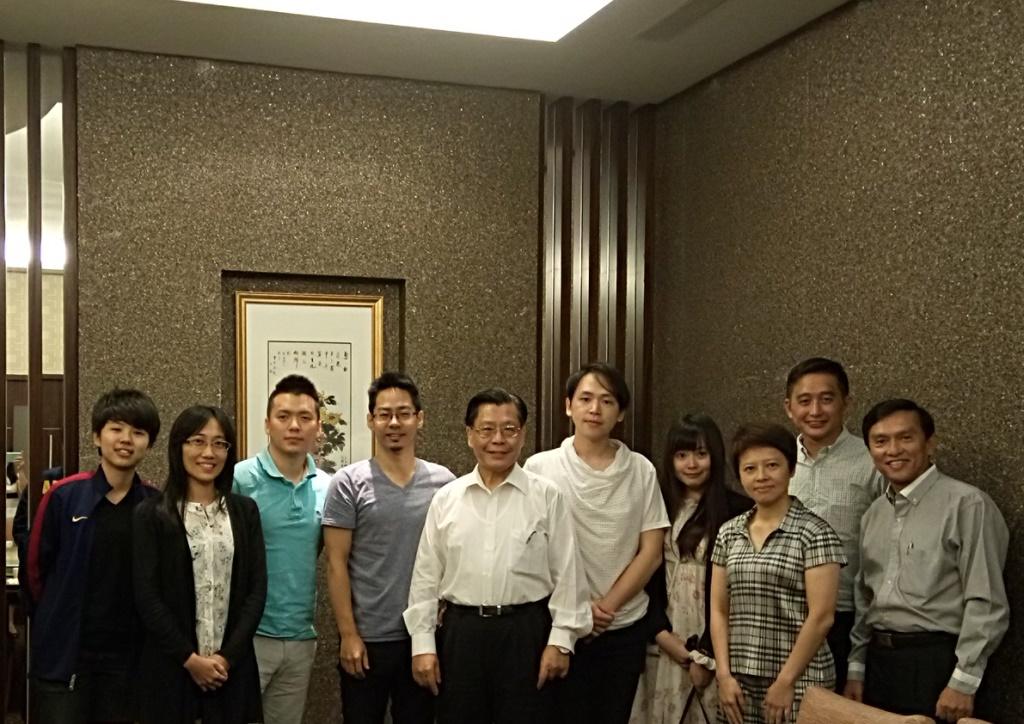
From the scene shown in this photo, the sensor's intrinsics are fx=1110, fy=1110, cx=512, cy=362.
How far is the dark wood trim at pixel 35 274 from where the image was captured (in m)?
3.95

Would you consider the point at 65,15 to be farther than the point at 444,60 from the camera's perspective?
No

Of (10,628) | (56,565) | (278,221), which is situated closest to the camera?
(56,565)

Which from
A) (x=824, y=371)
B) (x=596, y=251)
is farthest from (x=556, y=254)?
(x=824, y=371)

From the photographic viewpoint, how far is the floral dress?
3195 millimetres

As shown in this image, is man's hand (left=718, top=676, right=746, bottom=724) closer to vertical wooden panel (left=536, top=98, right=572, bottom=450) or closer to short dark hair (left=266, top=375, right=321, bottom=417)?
short dark hair (left=266, top=375, right=321, bottom=417)

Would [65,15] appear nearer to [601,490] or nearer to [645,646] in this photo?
[601,490]

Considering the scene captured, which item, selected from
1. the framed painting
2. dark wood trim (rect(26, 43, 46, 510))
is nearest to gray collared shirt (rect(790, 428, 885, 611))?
the framed painting

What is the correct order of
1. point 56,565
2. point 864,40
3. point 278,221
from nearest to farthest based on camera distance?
1. point 56,565
2. point 864,40
3. point 278,221

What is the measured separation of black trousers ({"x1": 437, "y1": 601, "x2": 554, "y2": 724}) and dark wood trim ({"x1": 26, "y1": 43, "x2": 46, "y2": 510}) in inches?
71.4

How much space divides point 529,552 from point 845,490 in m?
0.92

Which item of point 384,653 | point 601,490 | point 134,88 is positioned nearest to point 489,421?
point 601,490

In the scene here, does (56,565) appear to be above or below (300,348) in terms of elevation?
below

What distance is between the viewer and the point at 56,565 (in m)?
3.12

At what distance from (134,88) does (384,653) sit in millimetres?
2245
